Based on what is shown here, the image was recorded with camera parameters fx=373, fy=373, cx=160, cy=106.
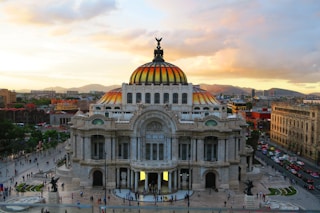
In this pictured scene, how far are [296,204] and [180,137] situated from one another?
2116cm

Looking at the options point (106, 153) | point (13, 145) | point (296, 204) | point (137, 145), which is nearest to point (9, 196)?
point (106, 153)

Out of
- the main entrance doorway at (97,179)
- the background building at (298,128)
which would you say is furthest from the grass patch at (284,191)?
the main entrance doorway at (97,179)

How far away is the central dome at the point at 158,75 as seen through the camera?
244 ft

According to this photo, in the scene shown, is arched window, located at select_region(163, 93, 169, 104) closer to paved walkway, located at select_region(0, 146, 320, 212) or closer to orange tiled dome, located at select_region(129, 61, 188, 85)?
orange tiled dome, located at select_region(129, 61, 188, 85)

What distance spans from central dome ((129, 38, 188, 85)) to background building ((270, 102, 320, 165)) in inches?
1540

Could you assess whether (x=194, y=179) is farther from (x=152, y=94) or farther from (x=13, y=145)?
(x=13, y=145)

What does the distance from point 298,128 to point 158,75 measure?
49760mm

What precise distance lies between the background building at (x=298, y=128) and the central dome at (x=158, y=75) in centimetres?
3912

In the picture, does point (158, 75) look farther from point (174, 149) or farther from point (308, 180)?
point (308, 180)

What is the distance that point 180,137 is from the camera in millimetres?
64438

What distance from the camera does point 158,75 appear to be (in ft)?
244

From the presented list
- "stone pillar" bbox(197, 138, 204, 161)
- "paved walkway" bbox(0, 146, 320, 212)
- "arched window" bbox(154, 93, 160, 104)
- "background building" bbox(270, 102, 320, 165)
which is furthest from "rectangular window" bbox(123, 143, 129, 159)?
"background building" bbox(270, 102, 320, 165)

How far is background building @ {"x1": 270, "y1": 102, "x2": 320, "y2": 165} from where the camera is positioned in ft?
304

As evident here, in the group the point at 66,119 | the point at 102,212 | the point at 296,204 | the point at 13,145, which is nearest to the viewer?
the point at 102,212
